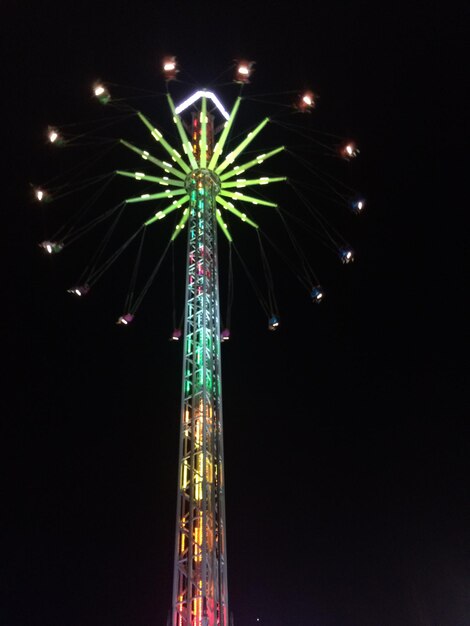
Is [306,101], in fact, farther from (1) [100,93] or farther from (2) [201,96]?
(1) [100,93]

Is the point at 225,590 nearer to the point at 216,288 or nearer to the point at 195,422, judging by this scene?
the point at 195,422

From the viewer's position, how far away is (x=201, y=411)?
1298 centimetres

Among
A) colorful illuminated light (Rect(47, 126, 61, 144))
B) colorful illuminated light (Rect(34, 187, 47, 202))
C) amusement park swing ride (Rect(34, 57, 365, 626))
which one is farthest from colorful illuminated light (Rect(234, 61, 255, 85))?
colorful illuminated light (Rect(34, 187, 47, 202))

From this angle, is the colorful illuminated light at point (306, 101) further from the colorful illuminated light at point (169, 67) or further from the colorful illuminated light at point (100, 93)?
the colorful illuminated light at point (100, 93)

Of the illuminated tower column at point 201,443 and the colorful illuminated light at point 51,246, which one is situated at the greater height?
the colorful illuminated light at point 51,246

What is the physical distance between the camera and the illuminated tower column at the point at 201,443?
447 inches

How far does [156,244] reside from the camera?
25.7 m

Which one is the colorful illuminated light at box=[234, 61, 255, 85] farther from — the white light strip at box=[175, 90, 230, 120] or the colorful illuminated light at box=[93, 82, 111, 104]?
the colorful illuminated light at box=[93, 82, 111, 104]

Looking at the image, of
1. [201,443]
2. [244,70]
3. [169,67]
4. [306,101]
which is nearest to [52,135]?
[169,67]

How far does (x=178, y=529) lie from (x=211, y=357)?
12.4 feet

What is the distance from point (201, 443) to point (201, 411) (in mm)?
722

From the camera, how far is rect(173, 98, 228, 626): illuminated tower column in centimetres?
1136

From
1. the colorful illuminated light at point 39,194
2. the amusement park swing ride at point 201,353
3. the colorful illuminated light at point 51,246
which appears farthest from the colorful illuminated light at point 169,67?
the colorful illuminated light at point 51,246

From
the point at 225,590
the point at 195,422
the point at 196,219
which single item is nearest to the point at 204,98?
the point at 196,219
